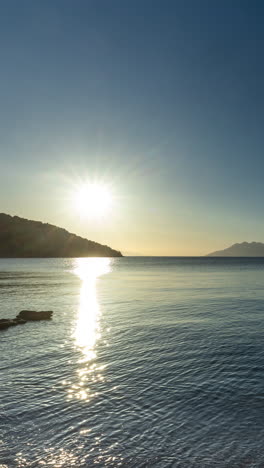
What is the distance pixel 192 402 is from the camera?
17.4 metres

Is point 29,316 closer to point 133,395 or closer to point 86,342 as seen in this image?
point 86,342

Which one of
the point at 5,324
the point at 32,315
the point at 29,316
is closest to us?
the point at 5,324

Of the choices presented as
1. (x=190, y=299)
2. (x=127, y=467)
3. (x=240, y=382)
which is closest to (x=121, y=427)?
(x=127, y=467)

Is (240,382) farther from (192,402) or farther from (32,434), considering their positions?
(32,434)

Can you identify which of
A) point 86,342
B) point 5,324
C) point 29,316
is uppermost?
point 29,316

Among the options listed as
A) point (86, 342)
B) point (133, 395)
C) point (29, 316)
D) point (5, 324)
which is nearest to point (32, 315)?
point (29, 316)

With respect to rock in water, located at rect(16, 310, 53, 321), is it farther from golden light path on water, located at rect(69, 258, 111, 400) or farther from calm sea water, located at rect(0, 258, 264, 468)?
golden light path on water, located at rect(69, 258, 111, 400)

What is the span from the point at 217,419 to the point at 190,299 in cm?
4581

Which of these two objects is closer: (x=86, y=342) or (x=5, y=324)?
(x=86, y=342)

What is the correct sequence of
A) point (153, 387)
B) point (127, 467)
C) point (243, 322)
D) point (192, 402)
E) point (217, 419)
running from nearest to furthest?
point (127, 467), point (217, 419), point (192, 402), point (153, 387), point (243, 322)

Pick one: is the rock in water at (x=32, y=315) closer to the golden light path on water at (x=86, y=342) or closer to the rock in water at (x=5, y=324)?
the rock in water at (x=5, y=324)

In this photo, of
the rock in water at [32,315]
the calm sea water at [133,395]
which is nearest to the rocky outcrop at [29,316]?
the rock in water at [32,315]

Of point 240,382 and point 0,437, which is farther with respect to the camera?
point 240,382

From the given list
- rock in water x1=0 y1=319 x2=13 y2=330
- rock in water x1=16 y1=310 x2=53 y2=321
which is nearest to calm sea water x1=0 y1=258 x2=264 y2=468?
rock in water x1=0 y1=319 x2=13 y2=330
